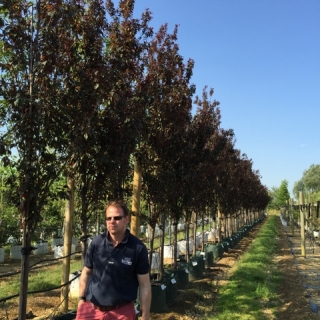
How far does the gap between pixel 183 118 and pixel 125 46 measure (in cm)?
262

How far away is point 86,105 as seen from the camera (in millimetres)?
4086

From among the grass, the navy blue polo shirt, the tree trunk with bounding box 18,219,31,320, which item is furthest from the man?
Result: the grass

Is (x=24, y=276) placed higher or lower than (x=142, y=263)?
lower

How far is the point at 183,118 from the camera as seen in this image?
746 centimetres

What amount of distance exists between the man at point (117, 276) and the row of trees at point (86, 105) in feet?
2.98

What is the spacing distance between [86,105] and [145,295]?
211 centimetres

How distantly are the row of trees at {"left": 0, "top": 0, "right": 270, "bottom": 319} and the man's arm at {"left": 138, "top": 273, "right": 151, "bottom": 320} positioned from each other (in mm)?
1256

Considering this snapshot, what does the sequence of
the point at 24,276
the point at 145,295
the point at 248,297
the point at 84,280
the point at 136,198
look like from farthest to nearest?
1. the point at 248,297
2. the point at 136,198
3. the point at 24,276
4. the point at 84,280
5. the point at 145,295

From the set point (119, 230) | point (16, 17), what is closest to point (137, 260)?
point (119, 230)

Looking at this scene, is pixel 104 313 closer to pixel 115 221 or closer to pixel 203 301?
pixel 115 221

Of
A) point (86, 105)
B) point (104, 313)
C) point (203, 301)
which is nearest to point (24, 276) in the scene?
point (104, 313)

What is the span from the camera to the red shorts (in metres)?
2.98

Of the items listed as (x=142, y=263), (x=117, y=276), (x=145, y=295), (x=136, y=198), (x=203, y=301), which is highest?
(x=136, y=198)

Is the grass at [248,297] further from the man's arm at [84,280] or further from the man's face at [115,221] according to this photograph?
the man's face at [115,221]
